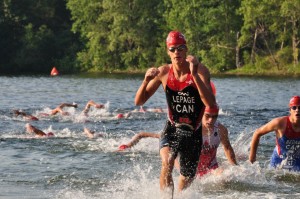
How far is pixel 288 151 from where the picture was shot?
1155 cm

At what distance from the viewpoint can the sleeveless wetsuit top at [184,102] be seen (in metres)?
8.16

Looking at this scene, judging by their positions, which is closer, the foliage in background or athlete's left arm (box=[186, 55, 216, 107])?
athlete's left arm (box=[186, 55, 216, 107])

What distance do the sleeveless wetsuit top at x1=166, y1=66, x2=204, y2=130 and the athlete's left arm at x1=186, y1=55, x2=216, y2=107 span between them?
14 cm

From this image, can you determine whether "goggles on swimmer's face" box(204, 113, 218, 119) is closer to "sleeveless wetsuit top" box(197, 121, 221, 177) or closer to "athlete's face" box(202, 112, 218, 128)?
"athlete's face" box(202, 112, 218, 128)

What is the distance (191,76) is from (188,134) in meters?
0.71

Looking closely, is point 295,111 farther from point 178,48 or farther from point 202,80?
point 178,48

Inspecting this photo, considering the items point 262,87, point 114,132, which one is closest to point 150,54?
point 262,87

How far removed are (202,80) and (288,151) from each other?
400 cm

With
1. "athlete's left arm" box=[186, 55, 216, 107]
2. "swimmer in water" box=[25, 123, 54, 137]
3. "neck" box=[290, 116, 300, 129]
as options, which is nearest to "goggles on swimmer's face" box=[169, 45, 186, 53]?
"athlete's left arm" box=[186, 55, 216, 107]

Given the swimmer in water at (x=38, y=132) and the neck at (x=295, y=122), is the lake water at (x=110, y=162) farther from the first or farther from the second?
the neck at (x=295, y=122)

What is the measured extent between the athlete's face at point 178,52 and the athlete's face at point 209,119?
2.36 metres

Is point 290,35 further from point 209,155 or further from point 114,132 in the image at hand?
point 209,155

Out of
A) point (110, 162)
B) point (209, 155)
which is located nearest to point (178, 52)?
point (209, 155)

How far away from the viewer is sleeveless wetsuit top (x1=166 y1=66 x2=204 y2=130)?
321 inches
